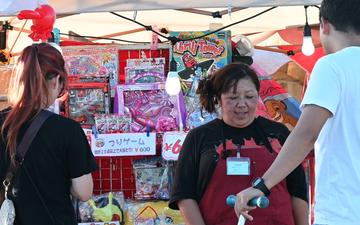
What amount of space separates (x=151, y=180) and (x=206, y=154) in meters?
0.96

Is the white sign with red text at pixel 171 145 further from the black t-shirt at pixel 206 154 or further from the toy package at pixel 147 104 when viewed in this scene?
the black t-shirt at pixel 206 154

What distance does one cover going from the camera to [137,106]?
337cm

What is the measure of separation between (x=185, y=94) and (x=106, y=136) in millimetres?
505

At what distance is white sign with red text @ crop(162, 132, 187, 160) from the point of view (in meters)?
3.18

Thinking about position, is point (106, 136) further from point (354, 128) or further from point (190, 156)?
point (354, 128)

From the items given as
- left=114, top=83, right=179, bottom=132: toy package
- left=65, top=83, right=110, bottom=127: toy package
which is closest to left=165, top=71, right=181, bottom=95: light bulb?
left=114, top=83, right=179, bottom=132: toy package

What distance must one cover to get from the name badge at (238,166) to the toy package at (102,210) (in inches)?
41.5

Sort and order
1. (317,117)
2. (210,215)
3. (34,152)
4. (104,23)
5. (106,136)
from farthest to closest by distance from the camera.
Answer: (104,23), (106,136), (210,215), (34,152), (317,117)

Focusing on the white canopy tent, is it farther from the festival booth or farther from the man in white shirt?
the man in white shirt

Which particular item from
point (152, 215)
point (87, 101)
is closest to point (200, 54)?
point (87, 101)

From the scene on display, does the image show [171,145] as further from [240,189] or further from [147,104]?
[240,189]

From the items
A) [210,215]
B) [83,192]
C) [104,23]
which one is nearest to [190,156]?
[210,215]

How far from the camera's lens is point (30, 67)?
7.01 feet

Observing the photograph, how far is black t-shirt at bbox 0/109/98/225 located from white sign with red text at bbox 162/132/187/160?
1.05m
